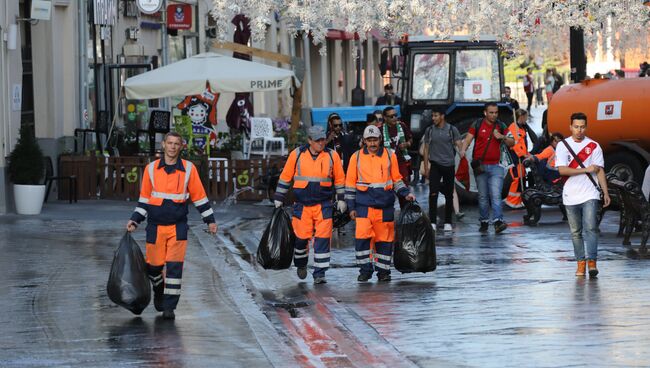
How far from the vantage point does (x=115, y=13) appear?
29.1 metres

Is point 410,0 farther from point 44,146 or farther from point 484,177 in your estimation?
point 44,146

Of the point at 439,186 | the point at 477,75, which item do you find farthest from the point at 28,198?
the point at 477,75

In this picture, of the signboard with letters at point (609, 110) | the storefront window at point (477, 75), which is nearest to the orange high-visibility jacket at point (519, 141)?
the signboard with letters at point (609, 110)

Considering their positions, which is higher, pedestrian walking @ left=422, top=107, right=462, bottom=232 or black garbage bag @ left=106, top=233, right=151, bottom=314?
pedestrian walking @ left=422, top=107, right=462, bottom=232

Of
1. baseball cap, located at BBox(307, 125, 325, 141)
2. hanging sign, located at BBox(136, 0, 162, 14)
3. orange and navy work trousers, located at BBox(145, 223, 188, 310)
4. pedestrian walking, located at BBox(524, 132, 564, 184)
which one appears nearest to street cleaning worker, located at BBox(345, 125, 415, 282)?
baseball cap, located at BBox(307, 125, 325, 141)

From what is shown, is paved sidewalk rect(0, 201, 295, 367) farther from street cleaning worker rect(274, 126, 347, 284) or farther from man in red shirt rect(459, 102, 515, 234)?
man in red shirt rect(459, 102, 515, 234)

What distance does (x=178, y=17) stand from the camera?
33.0 meters

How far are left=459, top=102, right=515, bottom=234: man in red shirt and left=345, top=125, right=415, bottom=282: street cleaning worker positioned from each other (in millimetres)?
5674

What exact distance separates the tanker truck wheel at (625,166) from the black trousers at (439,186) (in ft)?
11.8

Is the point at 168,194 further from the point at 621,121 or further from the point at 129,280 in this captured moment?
the point at 621,121

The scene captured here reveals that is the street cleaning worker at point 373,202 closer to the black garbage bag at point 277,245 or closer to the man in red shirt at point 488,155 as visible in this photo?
the black garbage bag at point 277,245

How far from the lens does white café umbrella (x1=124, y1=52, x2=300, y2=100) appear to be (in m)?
25.4

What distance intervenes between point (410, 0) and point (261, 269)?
9.06 meters

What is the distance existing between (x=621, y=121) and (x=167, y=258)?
1249 centimetres
